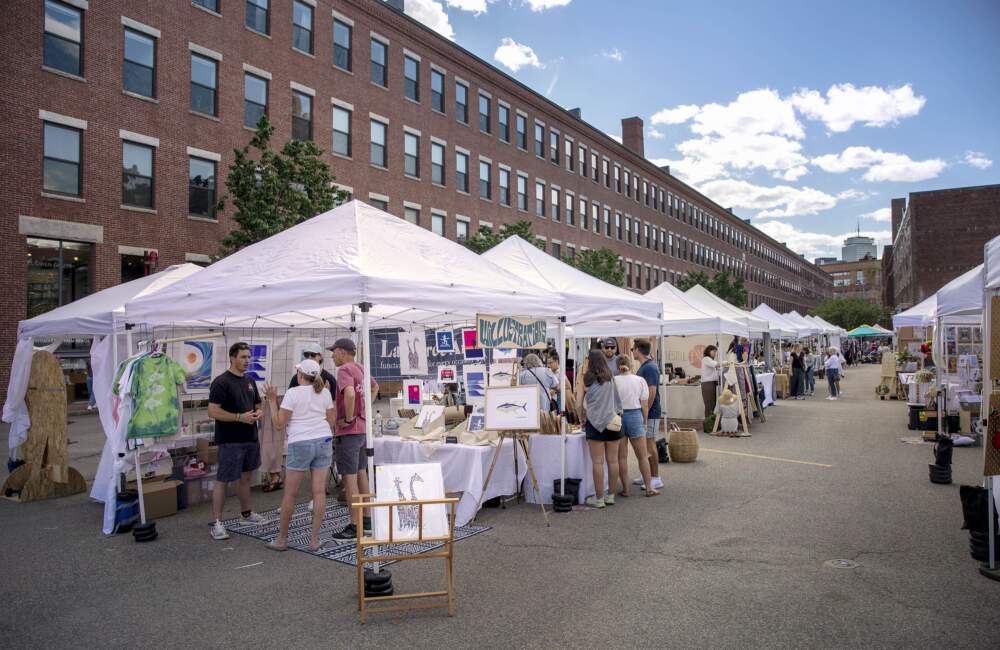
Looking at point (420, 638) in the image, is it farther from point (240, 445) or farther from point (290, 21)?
point (290, 21)

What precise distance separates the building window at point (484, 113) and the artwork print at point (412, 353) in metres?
28.4

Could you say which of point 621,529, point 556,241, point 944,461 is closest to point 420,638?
point 621,529

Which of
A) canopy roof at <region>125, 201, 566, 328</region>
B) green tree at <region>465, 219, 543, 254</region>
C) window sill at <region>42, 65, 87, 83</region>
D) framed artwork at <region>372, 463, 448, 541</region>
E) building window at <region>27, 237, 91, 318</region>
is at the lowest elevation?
framed artwork at <region>372, 463, 448, 541</region>

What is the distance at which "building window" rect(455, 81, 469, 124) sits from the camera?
113 feet

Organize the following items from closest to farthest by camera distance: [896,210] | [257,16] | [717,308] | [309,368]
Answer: [309,368]
[717,308]
[257,16]
[896,210]

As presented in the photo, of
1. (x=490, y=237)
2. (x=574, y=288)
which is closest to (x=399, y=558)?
(x=574, y=288)

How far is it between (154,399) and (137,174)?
16.4m

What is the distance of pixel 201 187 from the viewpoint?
2262 cm

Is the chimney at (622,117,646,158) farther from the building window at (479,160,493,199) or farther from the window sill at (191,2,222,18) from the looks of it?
the window sill at (191,2,222,18)

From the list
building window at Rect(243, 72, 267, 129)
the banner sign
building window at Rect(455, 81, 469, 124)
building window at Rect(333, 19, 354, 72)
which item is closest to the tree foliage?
building window at Rect(455, 81, 469, 124)

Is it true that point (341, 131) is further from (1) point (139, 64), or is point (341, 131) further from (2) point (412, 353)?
(2) point (412, 353)

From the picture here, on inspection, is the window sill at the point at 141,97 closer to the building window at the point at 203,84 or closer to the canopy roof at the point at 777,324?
the building window at the point at 203,84

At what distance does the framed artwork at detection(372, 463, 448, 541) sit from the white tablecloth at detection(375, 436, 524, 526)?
7.09ft

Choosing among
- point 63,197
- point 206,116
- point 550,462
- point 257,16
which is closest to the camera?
point 550,462
